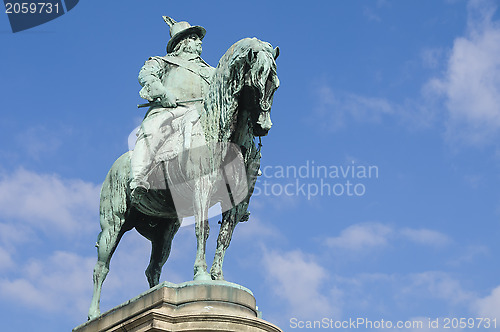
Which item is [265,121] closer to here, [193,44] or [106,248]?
[193,44]

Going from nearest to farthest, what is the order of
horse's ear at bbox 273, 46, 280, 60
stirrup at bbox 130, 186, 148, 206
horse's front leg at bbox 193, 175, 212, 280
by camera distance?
1. horse's front leg at bbox 193, 175, 212, 280
2. horse's ear at bbox 273, 46, 280, 60
3. stirrup at bbox 130, 186, 148, 206

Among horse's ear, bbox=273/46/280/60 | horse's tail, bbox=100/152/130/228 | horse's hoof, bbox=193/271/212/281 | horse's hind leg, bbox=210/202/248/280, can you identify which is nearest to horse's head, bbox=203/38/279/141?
horse's ear, bbox=273/46/280/60

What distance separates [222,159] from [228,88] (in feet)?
3.52

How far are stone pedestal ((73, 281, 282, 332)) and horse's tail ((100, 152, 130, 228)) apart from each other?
1.99m

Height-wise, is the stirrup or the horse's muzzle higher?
the horse's muzzle

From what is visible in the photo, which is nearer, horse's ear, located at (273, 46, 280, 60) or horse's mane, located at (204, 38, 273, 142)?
horse's mane, located at (204, 38, 273, 142)

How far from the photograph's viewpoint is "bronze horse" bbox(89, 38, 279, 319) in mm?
13211

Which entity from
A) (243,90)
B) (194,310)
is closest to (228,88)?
(243,90)

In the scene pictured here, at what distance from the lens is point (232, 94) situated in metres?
13.4

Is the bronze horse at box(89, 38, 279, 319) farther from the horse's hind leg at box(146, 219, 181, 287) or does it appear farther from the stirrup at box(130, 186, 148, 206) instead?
the horse's hind leg at box(146, 219, 181, 287)

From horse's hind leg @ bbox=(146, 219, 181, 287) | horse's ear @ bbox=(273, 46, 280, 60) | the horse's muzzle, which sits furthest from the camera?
horse's hind leg @ bbox=(146, 219, 181, 287)

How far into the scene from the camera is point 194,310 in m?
12.2

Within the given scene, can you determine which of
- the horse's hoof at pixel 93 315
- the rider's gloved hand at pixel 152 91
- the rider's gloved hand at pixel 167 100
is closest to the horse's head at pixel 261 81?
the rider's gloved hand at pixel 167 100

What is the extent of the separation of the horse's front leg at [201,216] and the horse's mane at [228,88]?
2.39 ft
